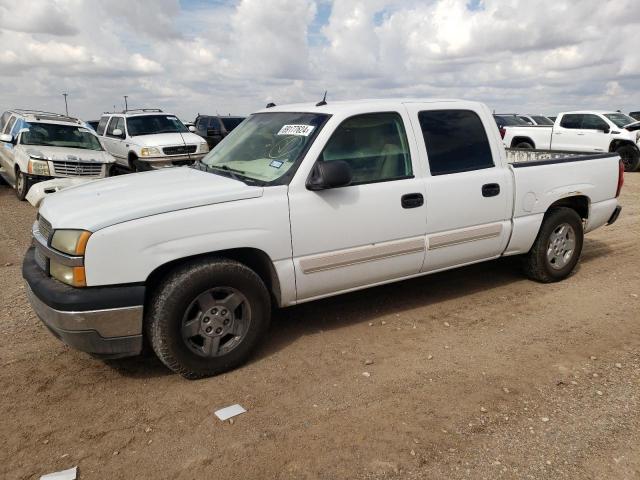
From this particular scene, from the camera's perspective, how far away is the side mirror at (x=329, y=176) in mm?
3703

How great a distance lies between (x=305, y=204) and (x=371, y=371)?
1.27 m

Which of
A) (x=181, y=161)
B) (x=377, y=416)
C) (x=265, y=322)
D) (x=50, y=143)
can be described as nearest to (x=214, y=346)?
(x=265, y=322)

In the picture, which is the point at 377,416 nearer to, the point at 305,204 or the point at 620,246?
the point at 305,204

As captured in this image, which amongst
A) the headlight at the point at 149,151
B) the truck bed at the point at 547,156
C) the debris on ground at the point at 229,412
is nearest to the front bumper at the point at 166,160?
the headlight at the point at 149,151

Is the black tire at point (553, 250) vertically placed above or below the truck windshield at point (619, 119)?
below

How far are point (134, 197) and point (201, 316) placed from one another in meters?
0.92

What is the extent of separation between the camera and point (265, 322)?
381 cm

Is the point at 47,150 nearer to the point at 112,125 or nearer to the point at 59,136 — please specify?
the point at 59,136

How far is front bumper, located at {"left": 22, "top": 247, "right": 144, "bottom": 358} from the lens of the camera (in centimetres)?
319

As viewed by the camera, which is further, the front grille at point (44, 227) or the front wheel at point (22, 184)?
the front wheel at point (22, 184)

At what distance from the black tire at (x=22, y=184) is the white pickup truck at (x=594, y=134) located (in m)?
13.7

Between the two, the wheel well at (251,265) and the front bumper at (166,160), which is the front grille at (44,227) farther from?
the front bumper at (166,160)

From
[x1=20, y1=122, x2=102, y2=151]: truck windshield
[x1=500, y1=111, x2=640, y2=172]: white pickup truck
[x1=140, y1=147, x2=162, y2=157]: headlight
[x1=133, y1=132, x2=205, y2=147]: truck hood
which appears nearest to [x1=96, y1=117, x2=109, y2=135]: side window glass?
[x1=133, y1=132, x2=205, y2=147]: truck hood

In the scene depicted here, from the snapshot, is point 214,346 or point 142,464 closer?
point 142,464
